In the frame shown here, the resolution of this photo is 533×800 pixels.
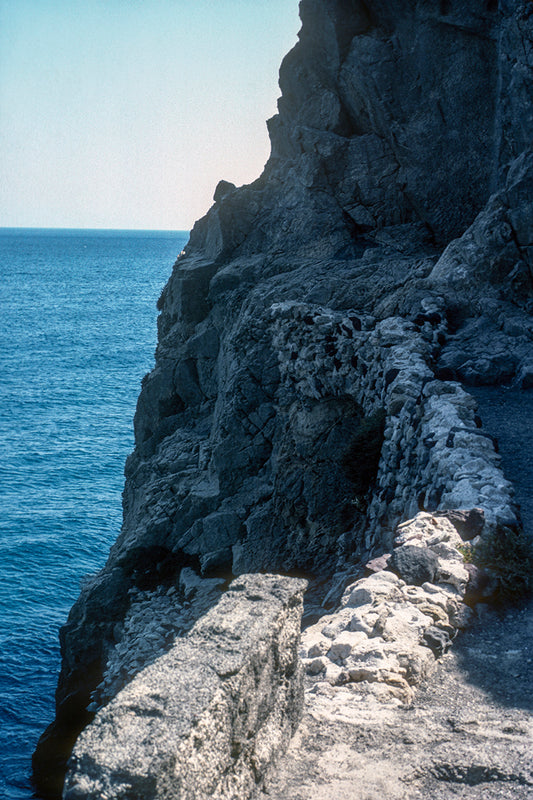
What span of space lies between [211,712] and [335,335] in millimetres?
13902

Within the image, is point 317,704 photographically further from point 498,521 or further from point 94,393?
point 94,393

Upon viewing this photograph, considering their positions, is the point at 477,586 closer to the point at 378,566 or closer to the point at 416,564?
the point at 416,564

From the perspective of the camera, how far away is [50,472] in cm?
4481

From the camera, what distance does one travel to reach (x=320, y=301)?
828 inches

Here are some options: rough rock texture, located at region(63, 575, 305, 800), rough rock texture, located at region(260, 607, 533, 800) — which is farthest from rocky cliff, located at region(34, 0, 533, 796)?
rough rock texture, located at region(63, 575, 305, 800)

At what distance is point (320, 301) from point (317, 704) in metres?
15.8

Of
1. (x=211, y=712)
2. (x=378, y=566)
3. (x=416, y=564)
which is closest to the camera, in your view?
(x=211, y=712)

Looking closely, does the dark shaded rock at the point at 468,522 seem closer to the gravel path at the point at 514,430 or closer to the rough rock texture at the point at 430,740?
the gravel path at the point at 514,430

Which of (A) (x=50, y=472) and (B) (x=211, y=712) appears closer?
(B) (x=211, y=712)

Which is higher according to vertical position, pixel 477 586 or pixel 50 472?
pixel 477 586

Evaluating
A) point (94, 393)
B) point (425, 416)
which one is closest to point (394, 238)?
point (425, 416)

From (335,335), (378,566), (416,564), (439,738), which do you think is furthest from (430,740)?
(335,335)

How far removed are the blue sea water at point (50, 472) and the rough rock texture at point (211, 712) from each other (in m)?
17.7

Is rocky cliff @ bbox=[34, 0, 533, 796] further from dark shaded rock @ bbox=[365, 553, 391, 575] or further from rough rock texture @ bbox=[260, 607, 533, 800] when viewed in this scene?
rough rock texture @ bbox=[260, 607, 533, 800]
